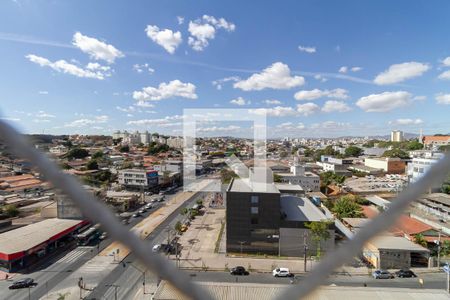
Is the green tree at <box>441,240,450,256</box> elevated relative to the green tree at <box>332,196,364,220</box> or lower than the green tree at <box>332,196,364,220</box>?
lower

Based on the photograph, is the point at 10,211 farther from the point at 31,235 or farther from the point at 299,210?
the point at 299,210

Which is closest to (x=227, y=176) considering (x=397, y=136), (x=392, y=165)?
(x=392, y=165)

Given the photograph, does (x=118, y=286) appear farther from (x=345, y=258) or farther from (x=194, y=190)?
(x=194, y=190)

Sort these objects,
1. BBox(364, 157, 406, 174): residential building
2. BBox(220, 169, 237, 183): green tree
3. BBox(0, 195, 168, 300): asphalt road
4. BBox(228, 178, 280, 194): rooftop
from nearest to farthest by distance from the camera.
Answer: BBox(0, 195, 168, 300): asphalt road → BBox(228, 178, 280, 194): rooftop → BBox(220, 169, 237, 183): green tree → BBox(364, 157, 406, 174): residential building

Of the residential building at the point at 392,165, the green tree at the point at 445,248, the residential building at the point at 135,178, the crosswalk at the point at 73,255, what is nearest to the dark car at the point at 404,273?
the green tree at the point at 445,248

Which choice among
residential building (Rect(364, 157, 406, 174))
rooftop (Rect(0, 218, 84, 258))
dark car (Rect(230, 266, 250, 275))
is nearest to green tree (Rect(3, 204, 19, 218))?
rooftop (Rect(0, 218, 84, 258))

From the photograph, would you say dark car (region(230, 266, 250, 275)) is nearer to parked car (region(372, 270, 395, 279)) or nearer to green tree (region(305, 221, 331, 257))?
green tree (region(305, 221, 331, 257))

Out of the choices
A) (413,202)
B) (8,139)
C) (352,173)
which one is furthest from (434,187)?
(352,173)

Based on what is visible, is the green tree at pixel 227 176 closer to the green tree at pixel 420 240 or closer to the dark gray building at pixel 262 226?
the dark gray building at pixel 262 226
